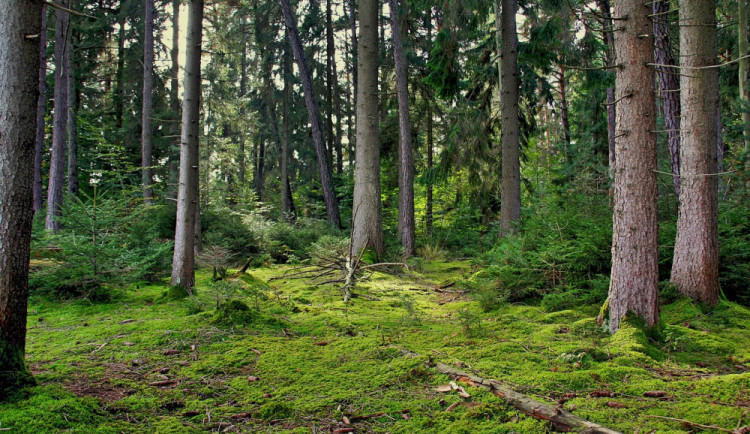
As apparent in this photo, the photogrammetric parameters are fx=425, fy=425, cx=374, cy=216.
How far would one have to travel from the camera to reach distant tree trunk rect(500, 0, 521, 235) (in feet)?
35.1

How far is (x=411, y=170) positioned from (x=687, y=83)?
26.8ft

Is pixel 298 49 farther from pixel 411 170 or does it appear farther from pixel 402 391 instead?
pixel 402 391

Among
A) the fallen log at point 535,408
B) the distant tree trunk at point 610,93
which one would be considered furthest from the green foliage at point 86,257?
the distant tree trunk at point 610,93

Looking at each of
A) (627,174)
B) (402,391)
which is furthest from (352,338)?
(627,174)

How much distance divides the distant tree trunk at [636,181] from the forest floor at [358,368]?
38 cm

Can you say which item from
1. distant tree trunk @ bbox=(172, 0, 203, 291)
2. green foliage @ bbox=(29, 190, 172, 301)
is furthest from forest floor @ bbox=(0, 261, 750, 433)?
distant tree trunk @ bbox=(172, 0, 203, 291)

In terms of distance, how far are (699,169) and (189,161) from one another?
7148 millimetres

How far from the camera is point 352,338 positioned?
15.1 feet

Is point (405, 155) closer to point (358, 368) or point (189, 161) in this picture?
point (189, 161)

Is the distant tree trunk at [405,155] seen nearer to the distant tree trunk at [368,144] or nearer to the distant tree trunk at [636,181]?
the distant tree trunk at [368,144]

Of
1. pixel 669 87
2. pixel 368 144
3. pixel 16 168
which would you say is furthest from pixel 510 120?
pixel 16 168

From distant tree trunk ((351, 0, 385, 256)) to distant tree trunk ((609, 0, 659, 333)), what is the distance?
606 cm

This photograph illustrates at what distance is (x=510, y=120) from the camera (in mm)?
10844

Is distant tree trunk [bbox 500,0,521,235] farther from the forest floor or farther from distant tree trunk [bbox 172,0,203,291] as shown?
distant tree trunk [bbox 172,0,203,291]
